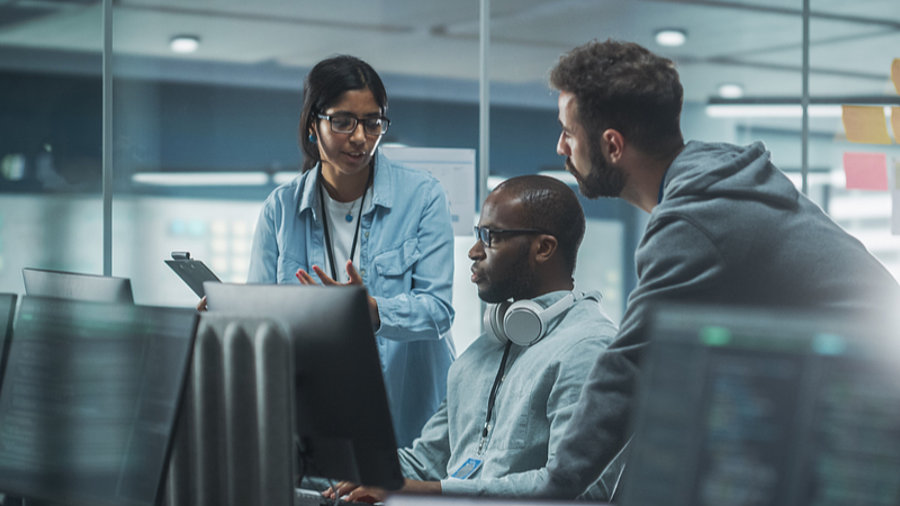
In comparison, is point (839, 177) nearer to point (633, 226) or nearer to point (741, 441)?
point (633, 226)

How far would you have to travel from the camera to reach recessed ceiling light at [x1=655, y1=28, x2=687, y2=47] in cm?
371

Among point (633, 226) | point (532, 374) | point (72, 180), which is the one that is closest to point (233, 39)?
point (72, 180)

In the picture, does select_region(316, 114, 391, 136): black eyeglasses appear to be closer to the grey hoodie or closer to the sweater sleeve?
the sweater sleeve

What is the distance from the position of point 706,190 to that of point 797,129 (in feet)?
8.98

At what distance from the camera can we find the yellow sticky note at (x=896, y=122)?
12.4 ft

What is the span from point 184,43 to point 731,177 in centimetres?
248

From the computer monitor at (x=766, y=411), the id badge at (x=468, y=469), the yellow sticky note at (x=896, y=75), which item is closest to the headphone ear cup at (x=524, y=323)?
the id badge at (x=468, y=469)

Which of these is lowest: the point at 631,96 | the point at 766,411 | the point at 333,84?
the point at 766,411

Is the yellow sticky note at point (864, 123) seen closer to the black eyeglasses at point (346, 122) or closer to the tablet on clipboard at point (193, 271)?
the black eyeglasses at point (346, 122)

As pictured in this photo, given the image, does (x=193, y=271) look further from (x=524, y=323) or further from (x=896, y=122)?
(x=896, y=122)

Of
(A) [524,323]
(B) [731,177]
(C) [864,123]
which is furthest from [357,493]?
(C) [864,123]

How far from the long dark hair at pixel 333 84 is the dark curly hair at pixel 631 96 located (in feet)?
2.32

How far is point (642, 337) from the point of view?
1.34 meters

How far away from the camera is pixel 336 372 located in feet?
4.02
